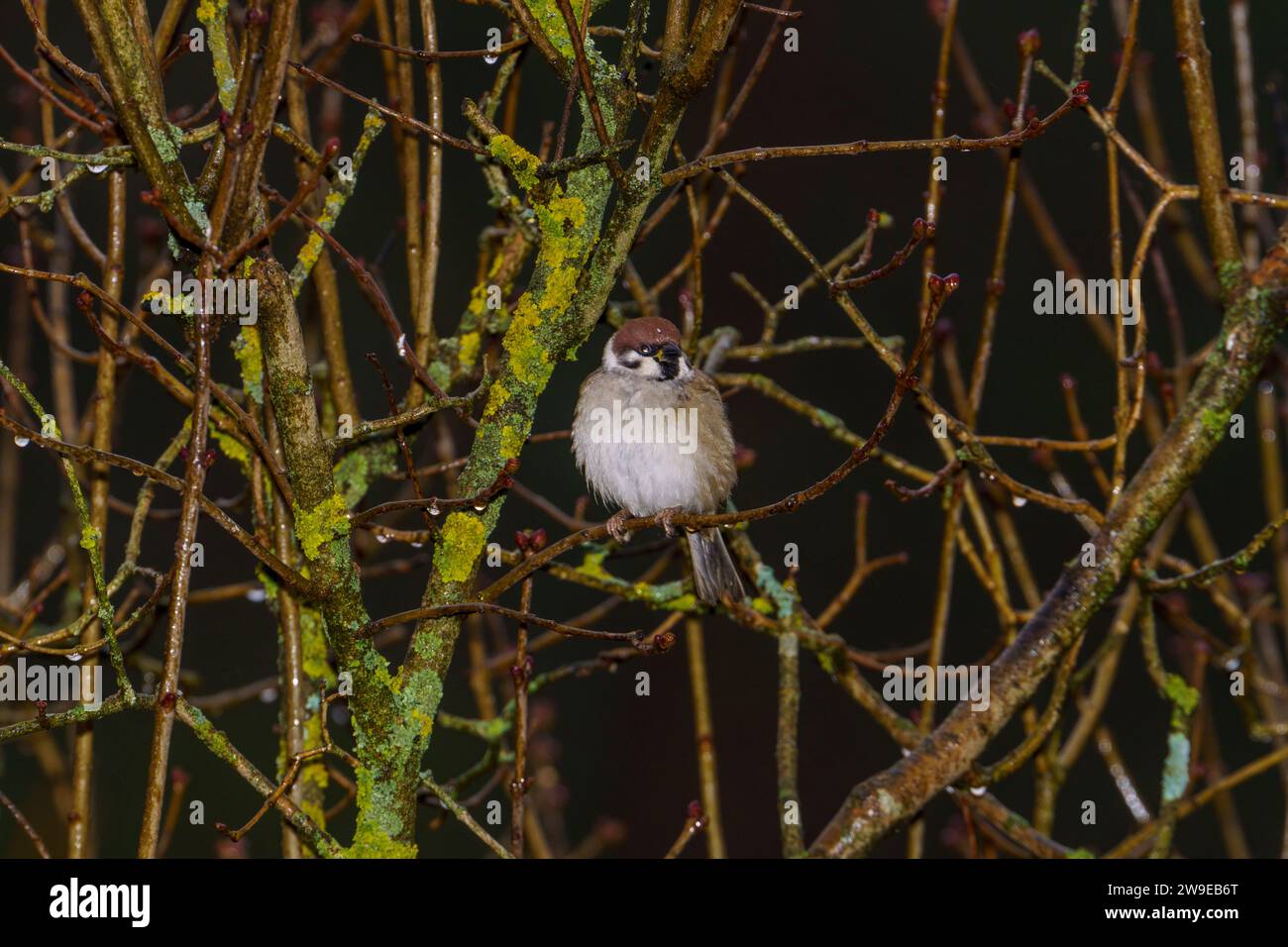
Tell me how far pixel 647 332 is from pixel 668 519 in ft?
3.08

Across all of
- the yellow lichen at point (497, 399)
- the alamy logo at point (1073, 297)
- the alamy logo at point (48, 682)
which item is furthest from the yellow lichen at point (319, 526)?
the alamy logo at point (1073, 297)

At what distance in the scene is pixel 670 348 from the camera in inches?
119

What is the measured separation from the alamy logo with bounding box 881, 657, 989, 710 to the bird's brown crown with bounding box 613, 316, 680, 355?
3.01 ft

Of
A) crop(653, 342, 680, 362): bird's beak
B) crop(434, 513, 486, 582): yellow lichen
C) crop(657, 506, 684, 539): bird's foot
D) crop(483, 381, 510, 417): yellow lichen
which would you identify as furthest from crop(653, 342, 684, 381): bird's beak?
crop(434, 513, 486, 582): yellow lichen

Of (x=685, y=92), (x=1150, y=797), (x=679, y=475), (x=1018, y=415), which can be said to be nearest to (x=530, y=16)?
(x=685, y=92)

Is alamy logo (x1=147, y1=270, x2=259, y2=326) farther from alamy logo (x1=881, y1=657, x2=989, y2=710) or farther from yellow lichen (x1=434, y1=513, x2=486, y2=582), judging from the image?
alamy logo (x1=881, y1=657, x2=989, y2=710)

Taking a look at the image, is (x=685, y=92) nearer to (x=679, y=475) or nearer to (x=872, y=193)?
(x=679, y=475)

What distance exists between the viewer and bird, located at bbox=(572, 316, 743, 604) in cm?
312

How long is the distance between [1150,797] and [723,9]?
16.8ft

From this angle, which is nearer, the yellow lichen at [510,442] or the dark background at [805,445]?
the yellow lichen at [510,442]
